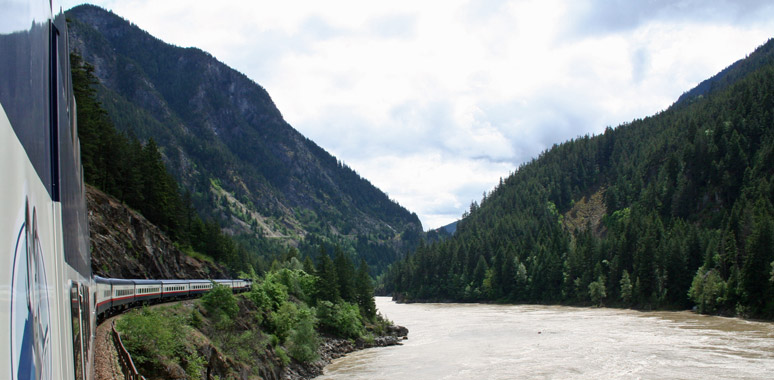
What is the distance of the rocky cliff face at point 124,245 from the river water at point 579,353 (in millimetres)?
17952

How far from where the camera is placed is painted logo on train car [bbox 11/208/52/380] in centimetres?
272

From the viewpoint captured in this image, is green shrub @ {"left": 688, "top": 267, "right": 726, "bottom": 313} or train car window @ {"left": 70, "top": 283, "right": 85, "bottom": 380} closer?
train car window @ {"left": 70, "top": 283, "right": 85, "bottom": 380}

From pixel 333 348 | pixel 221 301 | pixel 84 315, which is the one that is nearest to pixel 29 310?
pixel 84 315

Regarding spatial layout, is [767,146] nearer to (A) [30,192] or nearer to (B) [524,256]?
(B) [524,256]

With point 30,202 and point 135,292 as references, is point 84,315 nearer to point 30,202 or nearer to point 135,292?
point 30,202

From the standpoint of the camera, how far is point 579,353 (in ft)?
160

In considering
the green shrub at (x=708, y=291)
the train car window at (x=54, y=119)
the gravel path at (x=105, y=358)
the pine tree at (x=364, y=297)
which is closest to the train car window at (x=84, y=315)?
the train car window at (x=54, y=119)

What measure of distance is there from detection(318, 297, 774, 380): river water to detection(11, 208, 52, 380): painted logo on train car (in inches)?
1542

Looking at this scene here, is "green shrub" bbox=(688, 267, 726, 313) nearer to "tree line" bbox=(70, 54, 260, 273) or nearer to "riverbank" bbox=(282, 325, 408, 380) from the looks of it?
"riverbank" bbox=(282, 325, 408, 380)

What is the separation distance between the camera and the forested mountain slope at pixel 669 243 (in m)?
89.2

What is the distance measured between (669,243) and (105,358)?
108105 mm

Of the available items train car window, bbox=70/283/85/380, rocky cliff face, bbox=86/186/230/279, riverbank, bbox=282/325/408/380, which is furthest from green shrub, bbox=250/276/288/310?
train car window, bbox=70/283/85/380

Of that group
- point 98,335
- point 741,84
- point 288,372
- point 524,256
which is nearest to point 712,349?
point 288,372

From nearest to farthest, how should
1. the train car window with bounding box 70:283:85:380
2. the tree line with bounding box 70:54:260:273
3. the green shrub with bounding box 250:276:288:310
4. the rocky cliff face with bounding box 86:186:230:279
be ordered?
1. the train car window with bounding box 70:283:85:380
2. the rocky cliff face with bounding box 86:186:230:279
3. the tree line with bounding box 70:54:260:273
4. the green shrub with bounding box 250:276:288:310
